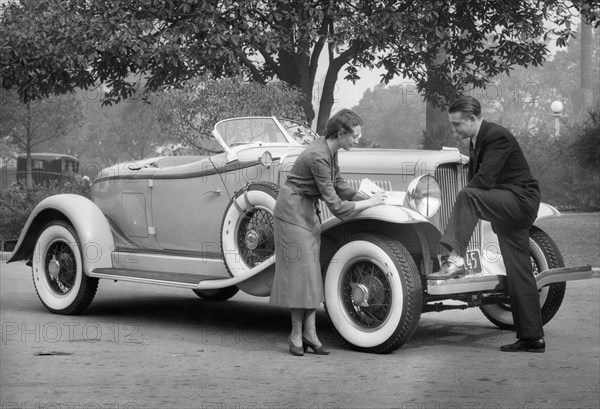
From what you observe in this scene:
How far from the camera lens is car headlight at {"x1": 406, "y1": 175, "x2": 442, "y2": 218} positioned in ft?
28.1

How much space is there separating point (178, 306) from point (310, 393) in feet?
15.8

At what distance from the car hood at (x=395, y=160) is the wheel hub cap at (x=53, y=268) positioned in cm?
304

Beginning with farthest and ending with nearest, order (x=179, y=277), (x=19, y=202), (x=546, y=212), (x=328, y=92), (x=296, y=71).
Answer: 1. (x=328, y=92)
2. (x=296, y=71)
3. (x=19, y=202)
4. (x=179, y=277)
5. (x=546, y=212)

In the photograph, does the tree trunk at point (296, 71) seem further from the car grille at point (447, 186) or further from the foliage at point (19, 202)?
the car grille at point (447, 186)

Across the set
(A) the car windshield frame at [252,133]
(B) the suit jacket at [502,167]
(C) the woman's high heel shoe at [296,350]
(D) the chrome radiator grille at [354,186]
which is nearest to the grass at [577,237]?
(A) the car windshield frame at [252,133]

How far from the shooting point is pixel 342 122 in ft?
26.8

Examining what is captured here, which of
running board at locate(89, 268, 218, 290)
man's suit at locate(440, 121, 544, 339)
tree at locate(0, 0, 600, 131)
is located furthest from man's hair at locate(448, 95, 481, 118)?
tree at locate(0, 0, 600, 131)

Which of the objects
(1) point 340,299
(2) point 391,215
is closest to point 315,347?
(1) point 340,299

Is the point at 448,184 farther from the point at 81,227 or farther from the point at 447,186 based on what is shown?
the point at 81,227

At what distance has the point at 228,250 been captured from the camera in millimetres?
9273

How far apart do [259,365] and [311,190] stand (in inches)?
53.7

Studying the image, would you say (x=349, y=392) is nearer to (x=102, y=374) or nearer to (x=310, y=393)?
(x=310, y=393)

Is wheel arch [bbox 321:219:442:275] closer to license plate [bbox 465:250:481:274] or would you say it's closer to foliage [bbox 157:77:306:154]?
license plate [bbox 465:250:481:274]

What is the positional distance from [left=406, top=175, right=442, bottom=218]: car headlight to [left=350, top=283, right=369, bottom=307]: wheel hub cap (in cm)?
76
